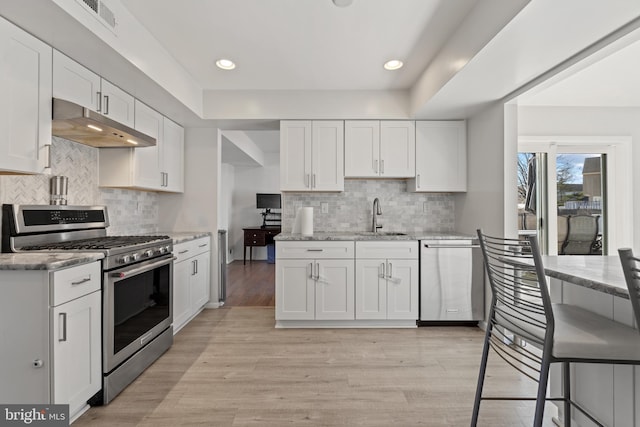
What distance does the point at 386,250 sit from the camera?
3410mm

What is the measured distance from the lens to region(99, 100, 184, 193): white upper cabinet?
306 cm

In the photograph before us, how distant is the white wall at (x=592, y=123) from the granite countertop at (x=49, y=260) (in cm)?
426

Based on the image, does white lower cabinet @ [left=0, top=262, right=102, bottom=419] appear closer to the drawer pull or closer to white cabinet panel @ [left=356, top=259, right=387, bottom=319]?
the drawer pull

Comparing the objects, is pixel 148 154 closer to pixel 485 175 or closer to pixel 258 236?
pixel 485 175

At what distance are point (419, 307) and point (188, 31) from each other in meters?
3.19

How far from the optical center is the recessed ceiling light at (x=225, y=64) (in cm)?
310

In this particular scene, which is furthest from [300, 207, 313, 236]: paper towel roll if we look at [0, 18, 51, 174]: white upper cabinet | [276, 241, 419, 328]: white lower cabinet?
[0, 18, 51, 174]: white upper cabinet

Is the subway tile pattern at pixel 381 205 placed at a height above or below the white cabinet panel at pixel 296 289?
above

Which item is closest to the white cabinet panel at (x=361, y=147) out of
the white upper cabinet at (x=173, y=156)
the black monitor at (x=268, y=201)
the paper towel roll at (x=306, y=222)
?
the paper towel roll at (x=306, y=222)

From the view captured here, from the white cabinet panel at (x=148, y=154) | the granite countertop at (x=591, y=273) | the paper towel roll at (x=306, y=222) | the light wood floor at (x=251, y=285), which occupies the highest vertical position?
the white cabinet panel at (x=148, y=154)

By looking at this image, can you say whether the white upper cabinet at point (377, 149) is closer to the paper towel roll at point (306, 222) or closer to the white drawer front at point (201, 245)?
the paper towel roll at point (306, 222)

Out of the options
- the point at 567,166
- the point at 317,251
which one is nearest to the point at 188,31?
the point at 317,251

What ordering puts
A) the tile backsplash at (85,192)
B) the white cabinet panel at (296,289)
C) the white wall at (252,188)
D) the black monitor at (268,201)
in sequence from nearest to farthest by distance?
1. the tile backsplash at (85,192)
2. the white cabinet panel at (296,289)
3. the black monitor at (268,201)
4. the white wall at (252,188)

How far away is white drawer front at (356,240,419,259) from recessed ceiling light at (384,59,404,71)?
1678 mm
